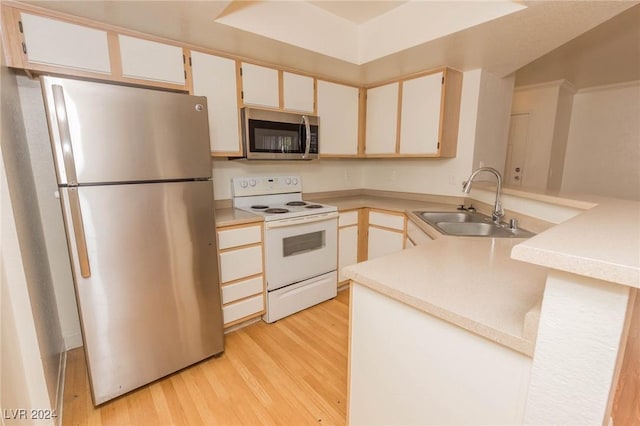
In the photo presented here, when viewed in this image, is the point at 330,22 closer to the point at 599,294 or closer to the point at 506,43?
the point at 506,43

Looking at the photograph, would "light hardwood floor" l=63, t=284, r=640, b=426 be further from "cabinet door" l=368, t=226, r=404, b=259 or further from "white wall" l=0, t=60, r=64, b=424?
"cabinet door" l=368, t=226, r=404, b=259

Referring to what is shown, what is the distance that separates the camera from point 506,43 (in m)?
1.98

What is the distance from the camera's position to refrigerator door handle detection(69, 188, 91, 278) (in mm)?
1359

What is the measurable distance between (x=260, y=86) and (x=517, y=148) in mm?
4073

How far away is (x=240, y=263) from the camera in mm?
2137

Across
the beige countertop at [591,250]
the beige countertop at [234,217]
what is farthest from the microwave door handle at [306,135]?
the beige countertop at [591,250]

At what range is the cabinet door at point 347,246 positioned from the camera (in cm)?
281

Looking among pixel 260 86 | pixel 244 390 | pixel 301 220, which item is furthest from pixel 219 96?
pixel 244 390

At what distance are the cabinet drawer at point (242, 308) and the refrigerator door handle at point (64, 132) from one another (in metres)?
1.25

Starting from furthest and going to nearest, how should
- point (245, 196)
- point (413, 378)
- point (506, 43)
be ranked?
point (245, 196) < point (506, 43) < point (413, 378)

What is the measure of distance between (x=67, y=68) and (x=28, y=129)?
50 cm

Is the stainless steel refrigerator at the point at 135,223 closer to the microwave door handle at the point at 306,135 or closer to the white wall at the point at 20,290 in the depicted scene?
the white wall at the point at 20,290

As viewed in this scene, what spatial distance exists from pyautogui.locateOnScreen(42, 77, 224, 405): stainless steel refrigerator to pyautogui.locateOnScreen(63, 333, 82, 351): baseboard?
730 millimetres

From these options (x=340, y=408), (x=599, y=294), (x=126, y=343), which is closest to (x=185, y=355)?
(x=126, y=343)
